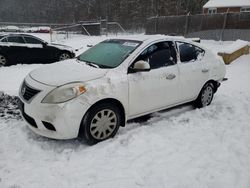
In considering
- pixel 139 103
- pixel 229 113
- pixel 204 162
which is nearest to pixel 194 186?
pixel 204 162

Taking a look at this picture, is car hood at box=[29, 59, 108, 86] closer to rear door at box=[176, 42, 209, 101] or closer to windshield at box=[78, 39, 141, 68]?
windshield at box=[78, 39, 141, 68]

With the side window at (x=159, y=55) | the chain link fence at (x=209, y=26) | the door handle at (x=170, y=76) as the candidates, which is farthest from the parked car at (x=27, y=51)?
the chain link fence at (x=209, y=26)

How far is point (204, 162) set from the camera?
373cm

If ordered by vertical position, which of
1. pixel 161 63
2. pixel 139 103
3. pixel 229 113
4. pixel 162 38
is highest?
pixel 162 38

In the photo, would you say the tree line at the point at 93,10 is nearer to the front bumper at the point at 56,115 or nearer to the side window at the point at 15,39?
the side window at the point at 15,39

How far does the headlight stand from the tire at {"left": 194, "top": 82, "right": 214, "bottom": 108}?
116 inches

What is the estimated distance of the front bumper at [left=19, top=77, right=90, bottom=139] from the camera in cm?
370

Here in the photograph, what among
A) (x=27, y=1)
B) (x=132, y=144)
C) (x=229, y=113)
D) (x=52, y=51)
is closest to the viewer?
(x=132, y=144)

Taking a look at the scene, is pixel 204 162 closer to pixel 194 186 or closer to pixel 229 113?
pixel 194 186

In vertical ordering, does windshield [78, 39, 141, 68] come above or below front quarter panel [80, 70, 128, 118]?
above

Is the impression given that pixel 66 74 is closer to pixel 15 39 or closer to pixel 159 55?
pixel 159 55

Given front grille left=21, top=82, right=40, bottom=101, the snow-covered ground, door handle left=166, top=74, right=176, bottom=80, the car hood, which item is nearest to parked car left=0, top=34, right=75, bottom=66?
the snow-covered ground

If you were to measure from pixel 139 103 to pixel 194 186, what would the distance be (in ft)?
5.62

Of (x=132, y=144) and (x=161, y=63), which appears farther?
(x=161, y=63)
